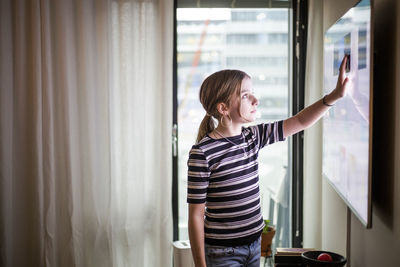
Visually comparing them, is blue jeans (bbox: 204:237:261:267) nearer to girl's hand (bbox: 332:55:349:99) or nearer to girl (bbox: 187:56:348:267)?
girl (bbox: 187:56:348:267)

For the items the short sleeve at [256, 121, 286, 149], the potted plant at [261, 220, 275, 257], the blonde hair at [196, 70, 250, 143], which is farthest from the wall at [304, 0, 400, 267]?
the potted plant at [261, 220, 275, 257]

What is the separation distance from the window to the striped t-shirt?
4.86 feet

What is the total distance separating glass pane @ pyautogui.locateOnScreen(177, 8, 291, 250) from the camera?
10.8 feet

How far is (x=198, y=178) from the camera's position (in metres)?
A: 1.80

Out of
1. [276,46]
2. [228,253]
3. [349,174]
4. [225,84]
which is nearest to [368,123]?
[349,174]

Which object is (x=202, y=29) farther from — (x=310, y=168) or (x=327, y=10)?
(x=310, y=168)

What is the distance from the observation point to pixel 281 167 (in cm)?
341

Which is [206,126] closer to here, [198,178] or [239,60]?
[198,178]

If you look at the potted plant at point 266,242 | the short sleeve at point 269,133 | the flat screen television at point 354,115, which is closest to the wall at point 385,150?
the flat screen television at point 354,115

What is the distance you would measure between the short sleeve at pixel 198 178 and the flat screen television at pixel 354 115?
0.57 m

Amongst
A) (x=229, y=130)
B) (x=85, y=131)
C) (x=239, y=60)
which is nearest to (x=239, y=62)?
(x=239, y=60)

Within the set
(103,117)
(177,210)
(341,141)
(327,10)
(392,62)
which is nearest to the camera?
(392,62)

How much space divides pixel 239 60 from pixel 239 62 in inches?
0.6

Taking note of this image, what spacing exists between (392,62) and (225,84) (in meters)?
0.61
